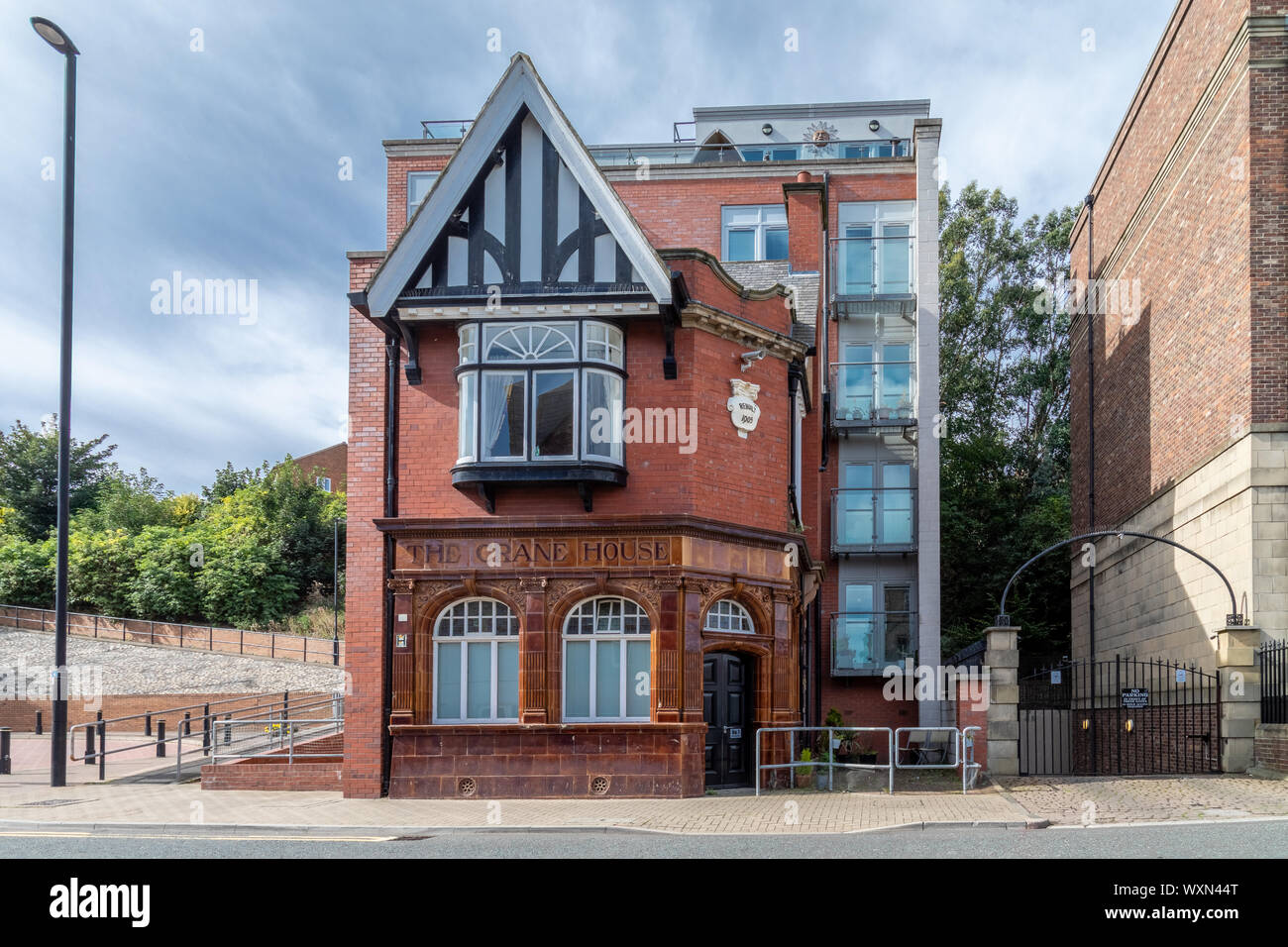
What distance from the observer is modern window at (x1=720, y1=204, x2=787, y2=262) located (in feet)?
103

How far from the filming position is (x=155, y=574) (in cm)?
4628

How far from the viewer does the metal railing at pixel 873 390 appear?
32594 mm

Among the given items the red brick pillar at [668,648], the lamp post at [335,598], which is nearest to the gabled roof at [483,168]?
the red brick pillar at [668,648]

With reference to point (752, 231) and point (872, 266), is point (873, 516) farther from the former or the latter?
point (752, 231)

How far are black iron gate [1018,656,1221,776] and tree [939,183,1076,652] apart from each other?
6.85 meters

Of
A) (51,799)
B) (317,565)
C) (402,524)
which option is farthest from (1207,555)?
(317,565)

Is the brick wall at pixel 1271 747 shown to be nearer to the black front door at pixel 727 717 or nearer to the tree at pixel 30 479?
the black front door at pixel 727 717

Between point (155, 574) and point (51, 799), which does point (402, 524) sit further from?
point (155, 574)

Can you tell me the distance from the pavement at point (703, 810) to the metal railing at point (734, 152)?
2087 cm

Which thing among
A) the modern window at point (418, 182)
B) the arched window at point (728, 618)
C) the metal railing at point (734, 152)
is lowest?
the arched window at point (728, 618)

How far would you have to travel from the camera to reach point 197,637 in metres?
42.5

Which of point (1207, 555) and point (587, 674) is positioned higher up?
point (1207, 555)

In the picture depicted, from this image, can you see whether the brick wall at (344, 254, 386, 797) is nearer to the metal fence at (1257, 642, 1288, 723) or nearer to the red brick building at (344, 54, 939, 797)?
the red brick building at (344, 54, 939, 797)
